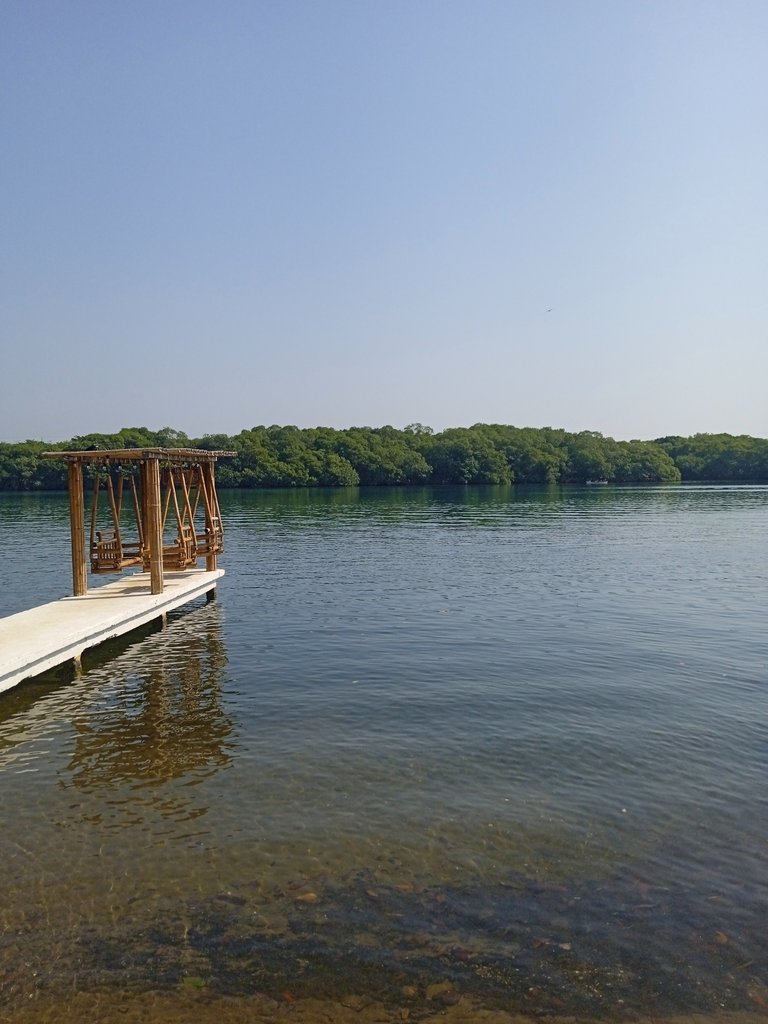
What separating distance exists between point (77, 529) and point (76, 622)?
5.52 meters

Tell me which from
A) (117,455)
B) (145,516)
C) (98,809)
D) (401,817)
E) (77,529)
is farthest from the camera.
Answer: (145,516)

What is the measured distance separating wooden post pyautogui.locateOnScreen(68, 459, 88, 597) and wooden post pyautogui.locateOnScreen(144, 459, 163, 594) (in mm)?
2055

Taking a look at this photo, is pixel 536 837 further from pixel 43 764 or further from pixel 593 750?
pixel 43 764

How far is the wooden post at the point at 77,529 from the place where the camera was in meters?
25.3

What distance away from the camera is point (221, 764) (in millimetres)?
13578

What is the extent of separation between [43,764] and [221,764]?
3074 millimetres

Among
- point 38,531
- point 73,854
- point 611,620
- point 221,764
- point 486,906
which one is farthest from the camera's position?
point 38,531

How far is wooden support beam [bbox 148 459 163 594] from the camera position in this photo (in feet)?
84.7

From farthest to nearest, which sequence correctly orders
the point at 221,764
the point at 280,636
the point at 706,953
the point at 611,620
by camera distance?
the point at 611,620
the point at 280,636
the point at 221,764
the point at 706,953

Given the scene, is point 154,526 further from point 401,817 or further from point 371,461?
point 371,461

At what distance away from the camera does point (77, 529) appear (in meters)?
25.6

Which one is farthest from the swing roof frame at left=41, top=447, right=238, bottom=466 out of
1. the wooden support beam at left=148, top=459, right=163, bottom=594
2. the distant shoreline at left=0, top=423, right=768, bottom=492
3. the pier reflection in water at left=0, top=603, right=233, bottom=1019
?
the distant shoreline at left=0, top=423, right=768, bottom=492

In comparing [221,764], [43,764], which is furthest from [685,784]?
[43,764]

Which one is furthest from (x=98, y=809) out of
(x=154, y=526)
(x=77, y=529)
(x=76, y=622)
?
(x=77, y=529)
